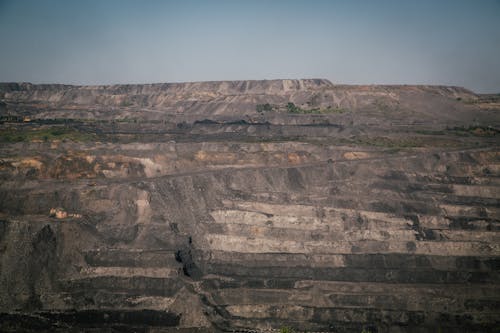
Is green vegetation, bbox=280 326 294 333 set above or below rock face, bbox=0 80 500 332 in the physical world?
below

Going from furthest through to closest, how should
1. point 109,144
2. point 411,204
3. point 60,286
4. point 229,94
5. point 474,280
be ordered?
→ 1. point 229,94
2. point 109,144
3. point 411,204
4. point 474,280
5. point 60,286

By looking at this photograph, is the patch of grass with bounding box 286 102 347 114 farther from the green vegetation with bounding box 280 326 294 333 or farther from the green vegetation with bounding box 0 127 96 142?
the green vegetation with bounding box 280 326 294 333

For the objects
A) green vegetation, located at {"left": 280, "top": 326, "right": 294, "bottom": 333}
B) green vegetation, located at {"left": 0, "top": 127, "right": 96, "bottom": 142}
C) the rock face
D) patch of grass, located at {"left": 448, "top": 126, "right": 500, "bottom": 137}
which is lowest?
green vegetation, located at {"left": 280, "top": 326, "right": 294, "bottom": 333}

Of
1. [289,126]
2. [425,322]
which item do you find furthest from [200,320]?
[289,126]

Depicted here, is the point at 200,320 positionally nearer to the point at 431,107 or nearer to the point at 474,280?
the point at 474,280

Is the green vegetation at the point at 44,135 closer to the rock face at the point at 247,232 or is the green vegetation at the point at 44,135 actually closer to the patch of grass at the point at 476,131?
the rock face at the point at 247,232

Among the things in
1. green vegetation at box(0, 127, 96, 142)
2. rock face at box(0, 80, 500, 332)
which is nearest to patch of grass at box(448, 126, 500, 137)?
rock face at box(0, 80, 500, 332)

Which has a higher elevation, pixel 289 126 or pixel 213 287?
pixel 289 126
